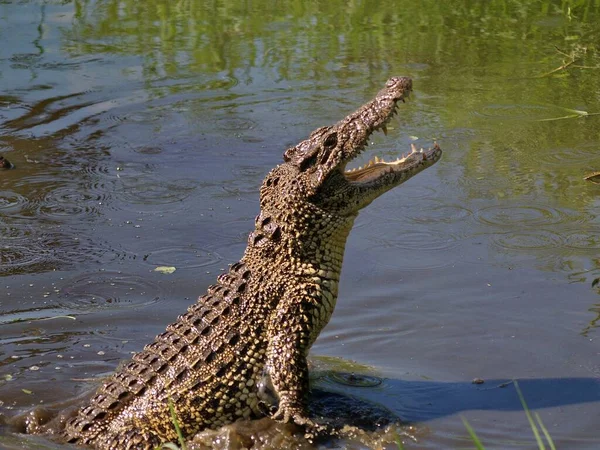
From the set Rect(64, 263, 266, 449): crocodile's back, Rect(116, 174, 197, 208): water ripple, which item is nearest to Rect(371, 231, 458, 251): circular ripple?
Rect(116, 174, 197, 208): water ripple

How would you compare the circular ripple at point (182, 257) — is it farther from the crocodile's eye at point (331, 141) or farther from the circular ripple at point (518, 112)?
the circular ripple at point (518, 112)

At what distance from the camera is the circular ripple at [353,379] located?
16.6 ft

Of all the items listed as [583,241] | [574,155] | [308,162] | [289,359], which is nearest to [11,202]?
[308,162]

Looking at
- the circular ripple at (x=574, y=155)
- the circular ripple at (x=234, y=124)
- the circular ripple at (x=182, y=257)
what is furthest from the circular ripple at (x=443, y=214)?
the circular ripple at (x=234, y=124)

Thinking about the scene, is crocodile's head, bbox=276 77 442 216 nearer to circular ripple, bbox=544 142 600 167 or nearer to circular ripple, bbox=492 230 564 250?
circular ripple, bbox=492 230 564 250

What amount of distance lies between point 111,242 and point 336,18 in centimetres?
617

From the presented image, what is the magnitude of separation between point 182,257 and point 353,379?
1.90 meters

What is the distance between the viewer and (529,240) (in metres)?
6.46

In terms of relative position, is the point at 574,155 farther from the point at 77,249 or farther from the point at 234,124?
the point at 77,249

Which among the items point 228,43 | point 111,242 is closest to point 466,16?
point 228,43

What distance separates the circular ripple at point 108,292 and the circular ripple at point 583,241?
2629 mm

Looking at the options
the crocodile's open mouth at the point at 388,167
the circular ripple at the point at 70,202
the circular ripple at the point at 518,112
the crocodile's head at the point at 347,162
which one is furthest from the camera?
the circular ripple at the point at 518,112

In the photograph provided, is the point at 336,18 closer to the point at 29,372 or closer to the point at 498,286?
the point at 498,286

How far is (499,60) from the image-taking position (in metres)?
10.4
